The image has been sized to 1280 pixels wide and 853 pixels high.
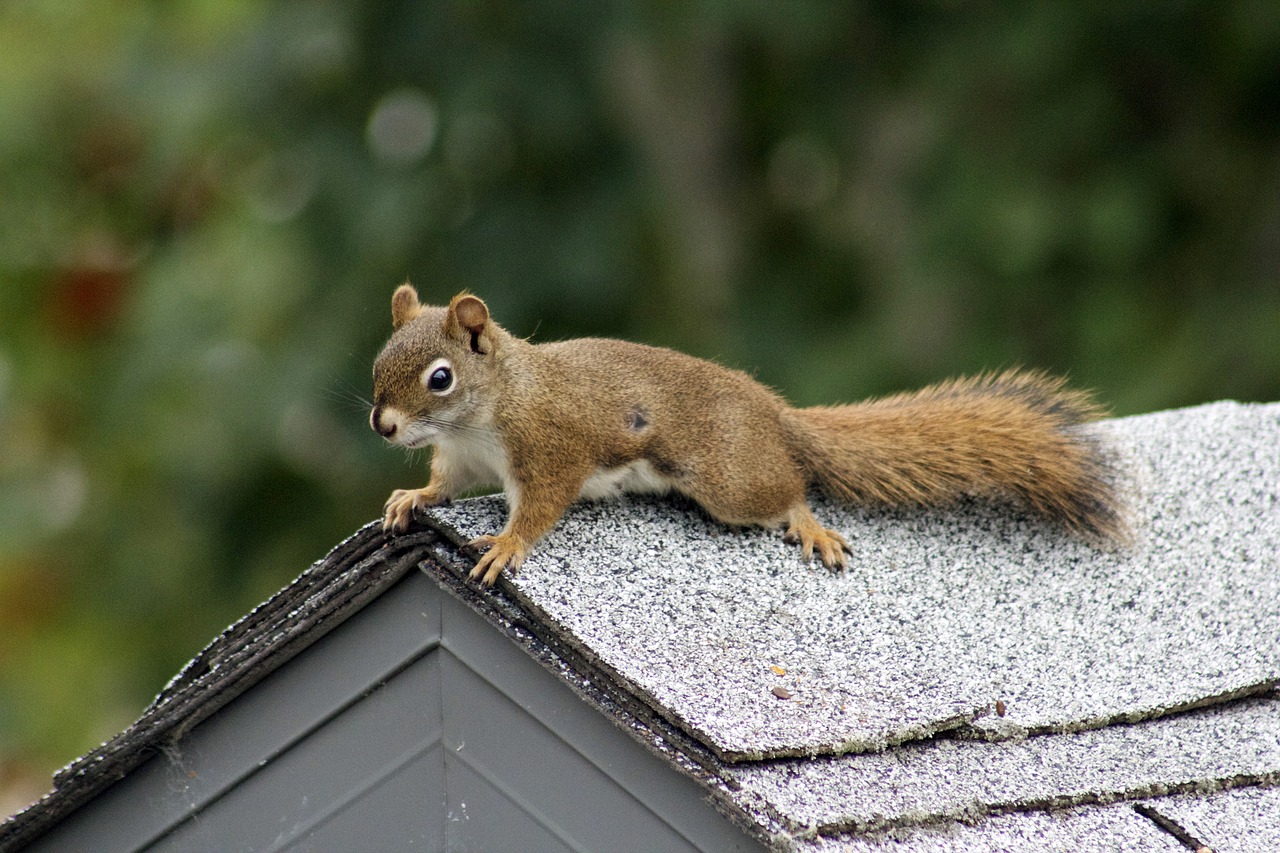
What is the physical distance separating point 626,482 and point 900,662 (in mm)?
493

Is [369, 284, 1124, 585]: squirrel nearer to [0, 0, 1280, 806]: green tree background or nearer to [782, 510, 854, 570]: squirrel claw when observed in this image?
[782, 510, 854, 570]: squirrel claw

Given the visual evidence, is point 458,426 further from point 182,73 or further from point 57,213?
point 57,213

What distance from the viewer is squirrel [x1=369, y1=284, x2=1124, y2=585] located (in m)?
2.04

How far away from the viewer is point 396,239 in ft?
13.9

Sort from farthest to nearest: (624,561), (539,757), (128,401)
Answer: (128,401) < (624,561) < (539,757)

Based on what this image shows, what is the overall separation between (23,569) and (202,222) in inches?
48.7

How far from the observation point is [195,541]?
4613mm

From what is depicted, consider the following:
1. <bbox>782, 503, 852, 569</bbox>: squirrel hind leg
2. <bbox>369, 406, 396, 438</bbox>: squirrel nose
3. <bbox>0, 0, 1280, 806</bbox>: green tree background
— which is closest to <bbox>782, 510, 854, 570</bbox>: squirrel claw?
<bbox>782, 503, 852, 569</bbox>: squirrel hind leg

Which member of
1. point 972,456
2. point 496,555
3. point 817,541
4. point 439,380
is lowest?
point 496,555

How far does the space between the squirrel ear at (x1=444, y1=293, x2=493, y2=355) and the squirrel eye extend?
0.29 feet

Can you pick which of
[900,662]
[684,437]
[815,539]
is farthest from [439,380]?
[900,662]

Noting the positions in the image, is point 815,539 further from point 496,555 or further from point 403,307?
point 403,307

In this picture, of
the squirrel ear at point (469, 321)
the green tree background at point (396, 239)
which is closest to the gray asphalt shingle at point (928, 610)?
the squirrel ear at point (469, 321)

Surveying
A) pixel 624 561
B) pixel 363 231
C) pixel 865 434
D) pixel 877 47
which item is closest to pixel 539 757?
pixel 624 561
